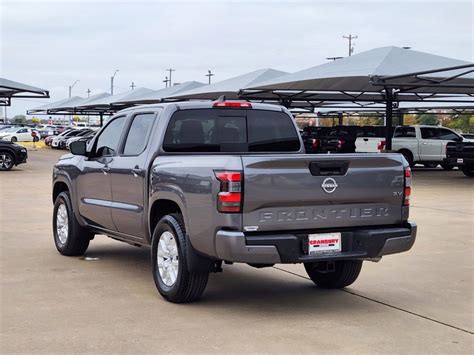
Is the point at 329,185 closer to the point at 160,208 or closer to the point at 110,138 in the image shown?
the point at 160,208

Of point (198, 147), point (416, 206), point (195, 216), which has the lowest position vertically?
point (416, 206)

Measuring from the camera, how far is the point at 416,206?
1558 cm

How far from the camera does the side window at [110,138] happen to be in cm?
839

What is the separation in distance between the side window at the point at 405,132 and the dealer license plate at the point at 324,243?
2352cm

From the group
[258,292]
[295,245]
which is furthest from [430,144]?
[295,245]

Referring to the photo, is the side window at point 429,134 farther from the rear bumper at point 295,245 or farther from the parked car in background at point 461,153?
the rear bumper at point 295,245

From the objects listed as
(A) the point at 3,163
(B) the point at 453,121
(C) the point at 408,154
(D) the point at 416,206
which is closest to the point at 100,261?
(D) the point at 416,206

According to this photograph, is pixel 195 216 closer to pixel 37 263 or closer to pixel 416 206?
pixel 37 263

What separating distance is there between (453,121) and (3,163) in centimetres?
7384

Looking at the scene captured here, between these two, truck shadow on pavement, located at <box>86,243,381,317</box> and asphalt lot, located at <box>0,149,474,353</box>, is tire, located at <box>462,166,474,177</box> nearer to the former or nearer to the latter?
asphalt lot, located at <box>0,149,474,353</box>

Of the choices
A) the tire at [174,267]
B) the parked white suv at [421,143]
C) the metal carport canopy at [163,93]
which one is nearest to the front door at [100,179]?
the tire at [174,267]

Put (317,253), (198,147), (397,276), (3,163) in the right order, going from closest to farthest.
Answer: (317,253)
(198,147)
(397,276)
(3,163)

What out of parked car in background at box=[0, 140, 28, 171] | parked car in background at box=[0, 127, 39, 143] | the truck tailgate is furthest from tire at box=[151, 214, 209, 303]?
parked car in background at box=[0, 127, 39, 143]

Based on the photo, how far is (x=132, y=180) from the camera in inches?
297
